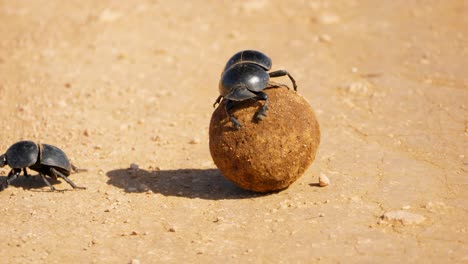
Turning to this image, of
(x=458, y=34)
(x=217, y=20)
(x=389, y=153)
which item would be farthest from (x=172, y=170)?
(x=458, y=34)

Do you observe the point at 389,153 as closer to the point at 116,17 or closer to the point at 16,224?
the point at 16,224

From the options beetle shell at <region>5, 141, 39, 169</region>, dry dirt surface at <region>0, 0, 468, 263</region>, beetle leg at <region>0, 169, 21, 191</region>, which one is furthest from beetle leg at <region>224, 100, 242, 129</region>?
beetle leg at <region>0, 169, 21, 191</region>

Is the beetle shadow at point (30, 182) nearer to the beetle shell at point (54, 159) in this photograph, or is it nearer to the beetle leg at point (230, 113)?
the beetle shell at point (54, 159)

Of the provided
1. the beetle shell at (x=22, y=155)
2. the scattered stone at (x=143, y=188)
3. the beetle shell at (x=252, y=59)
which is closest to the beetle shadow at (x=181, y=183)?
the scattered stone at (x=143, y=188)

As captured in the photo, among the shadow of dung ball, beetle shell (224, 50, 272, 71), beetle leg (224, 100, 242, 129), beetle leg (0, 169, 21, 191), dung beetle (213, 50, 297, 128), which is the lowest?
beetle leg (0, 169, 21, 191)

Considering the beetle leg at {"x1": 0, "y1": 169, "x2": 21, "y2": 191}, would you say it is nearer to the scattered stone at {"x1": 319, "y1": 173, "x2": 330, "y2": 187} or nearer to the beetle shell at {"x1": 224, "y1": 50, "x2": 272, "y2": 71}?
the beetle shell at {"x1": 224, "y1": 50, "x2": 272, "y2": 71}
